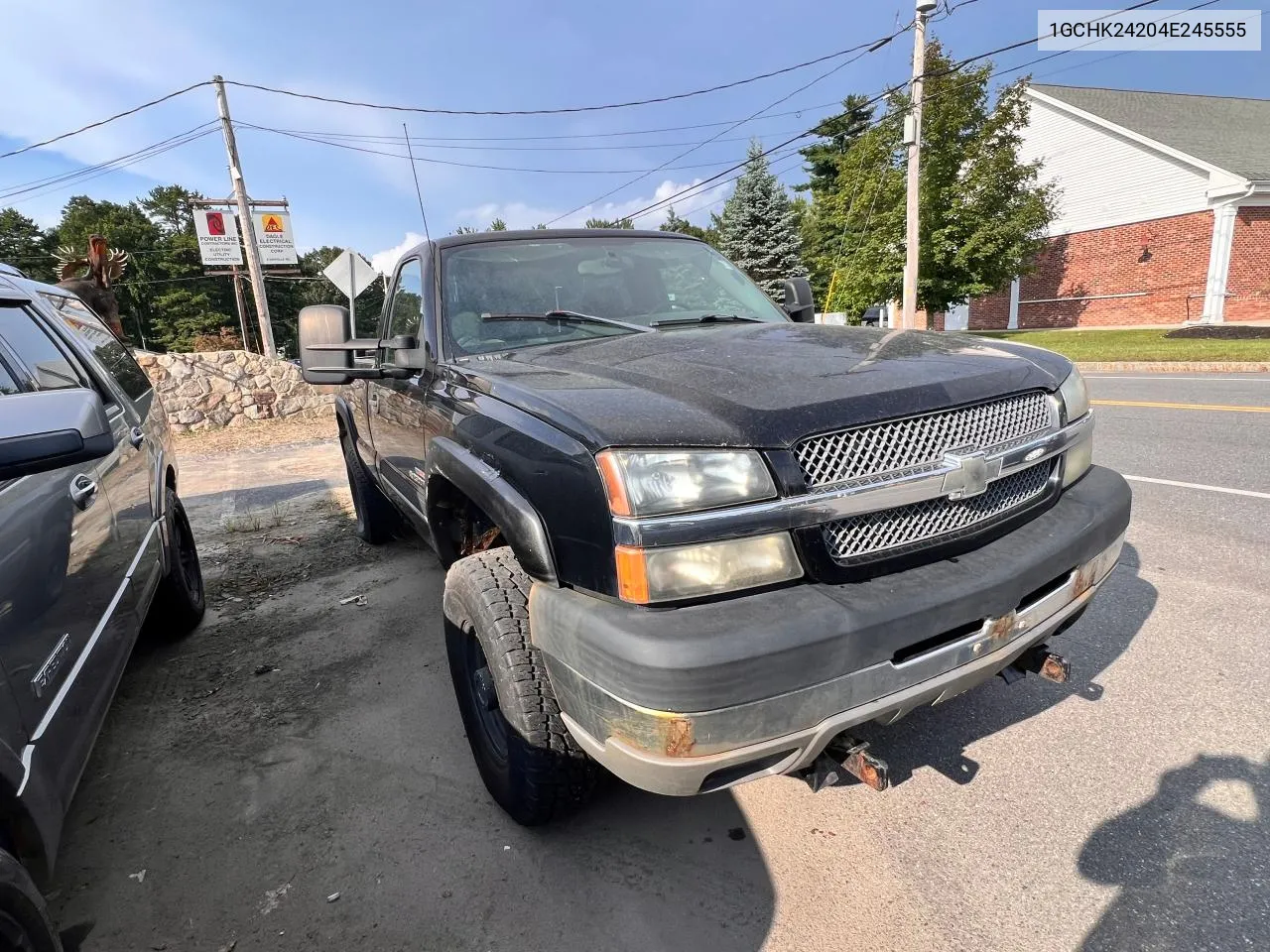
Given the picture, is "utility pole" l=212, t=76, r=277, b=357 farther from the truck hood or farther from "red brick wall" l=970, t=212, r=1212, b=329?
"red brick wall" l=970, t=212, r=1212, b=329

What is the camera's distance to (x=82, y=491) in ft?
6.97

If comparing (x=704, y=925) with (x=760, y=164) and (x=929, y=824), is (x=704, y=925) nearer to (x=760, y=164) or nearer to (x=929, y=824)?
(x=929, y=824)

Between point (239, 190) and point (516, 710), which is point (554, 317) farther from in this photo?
point (239, 190)

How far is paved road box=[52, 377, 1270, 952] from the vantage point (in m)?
1.73

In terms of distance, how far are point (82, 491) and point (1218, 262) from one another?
1079 inches

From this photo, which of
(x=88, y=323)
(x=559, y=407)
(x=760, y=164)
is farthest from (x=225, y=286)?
(x=559, y=407)

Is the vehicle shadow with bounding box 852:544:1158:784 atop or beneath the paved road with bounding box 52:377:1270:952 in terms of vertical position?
atop

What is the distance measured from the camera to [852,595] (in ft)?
5.03

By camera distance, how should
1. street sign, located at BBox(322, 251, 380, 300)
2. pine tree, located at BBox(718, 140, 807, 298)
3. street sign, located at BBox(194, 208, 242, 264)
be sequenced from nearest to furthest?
street sign, located at BBox(322, 251, 380, 300), street sign, located at BBox(194, 208, 242, 264), pine tree, located at BBox(718, 140, 807, 298)

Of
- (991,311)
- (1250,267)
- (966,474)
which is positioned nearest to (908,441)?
(966,474)

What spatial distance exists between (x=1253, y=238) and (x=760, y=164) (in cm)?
1678

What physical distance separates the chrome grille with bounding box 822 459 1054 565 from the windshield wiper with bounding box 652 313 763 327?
1410mm

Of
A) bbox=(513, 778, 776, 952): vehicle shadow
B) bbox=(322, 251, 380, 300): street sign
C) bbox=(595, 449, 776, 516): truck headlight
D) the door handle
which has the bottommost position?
bbox=(513, 778, 776, 952): vehicle shadow

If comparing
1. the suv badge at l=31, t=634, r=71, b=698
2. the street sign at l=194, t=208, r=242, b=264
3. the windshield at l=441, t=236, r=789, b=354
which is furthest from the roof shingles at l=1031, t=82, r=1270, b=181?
the street sign at l=194, t=208, r=242, b=264
